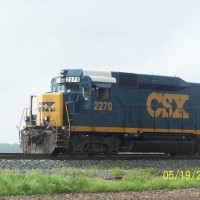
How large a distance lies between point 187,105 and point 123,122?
439cm

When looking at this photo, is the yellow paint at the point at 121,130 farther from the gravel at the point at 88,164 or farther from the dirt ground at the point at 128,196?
the dirt ground at the point at 128,196

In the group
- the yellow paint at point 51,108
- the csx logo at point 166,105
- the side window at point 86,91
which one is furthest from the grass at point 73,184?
the csx logo at point 166,105

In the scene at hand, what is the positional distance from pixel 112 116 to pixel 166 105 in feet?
11.5

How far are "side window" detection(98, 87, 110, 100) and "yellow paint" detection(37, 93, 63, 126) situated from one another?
180cm

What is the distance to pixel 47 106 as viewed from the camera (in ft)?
70.8

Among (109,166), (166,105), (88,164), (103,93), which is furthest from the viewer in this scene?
(166,105)

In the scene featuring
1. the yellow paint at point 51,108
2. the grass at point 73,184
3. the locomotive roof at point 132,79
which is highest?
the locomotive roof at point 132,79

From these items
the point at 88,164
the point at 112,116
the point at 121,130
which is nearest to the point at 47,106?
the point at 112,116

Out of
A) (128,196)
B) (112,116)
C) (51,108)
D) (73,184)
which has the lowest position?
(128,196)

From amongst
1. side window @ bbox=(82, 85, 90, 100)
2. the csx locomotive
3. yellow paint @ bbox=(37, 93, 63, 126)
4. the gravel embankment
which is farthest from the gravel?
side window @ bbox=(82, 85, 90, 100)

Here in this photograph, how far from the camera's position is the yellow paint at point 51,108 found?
69.2ft

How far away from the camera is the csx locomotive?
2083cm

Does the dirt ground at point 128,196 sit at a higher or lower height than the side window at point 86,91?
lower

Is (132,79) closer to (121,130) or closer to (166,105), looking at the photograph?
(166,105)
